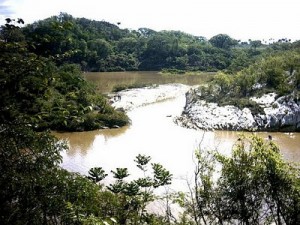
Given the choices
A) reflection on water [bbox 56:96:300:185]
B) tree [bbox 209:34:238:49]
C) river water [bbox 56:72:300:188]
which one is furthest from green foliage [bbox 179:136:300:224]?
A: tree [bbox 209:34:238:49]

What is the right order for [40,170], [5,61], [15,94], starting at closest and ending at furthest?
[5,61] < [15,94] < [40,170]

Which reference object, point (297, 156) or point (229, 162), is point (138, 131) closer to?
point (297, 156)

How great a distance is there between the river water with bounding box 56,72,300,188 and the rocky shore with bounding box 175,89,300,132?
86cm

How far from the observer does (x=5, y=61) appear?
15.5ft

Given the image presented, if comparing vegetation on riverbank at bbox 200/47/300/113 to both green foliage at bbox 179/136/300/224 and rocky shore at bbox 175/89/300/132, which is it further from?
green foliage at bbox 179/136/300/224

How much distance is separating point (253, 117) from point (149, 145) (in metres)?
8.48

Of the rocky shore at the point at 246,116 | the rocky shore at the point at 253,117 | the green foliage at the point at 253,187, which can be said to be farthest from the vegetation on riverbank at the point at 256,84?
the green foliage at the point at 253,187

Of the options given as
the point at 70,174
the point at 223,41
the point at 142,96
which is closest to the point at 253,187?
the point at 70,174

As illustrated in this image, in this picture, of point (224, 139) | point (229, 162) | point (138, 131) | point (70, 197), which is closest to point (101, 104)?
point (138, 131)

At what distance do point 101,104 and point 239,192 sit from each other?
2028 centimetres

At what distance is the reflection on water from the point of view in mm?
17922

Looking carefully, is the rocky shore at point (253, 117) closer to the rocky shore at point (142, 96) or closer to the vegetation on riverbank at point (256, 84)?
the vegetation on riverbank at point (256, 84)

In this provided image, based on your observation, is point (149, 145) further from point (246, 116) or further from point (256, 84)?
point (256, 84)

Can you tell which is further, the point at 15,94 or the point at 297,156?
the point at 297,156
